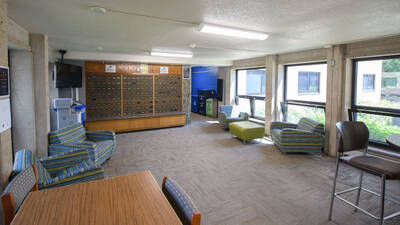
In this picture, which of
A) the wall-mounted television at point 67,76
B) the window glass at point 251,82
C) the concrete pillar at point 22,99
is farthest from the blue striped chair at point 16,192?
the window glass at point 251,82

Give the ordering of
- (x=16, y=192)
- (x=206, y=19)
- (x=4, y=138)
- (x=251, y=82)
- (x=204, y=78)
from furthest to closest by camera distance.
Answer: (x=204, y=78)
(x=251, y=82)
(x=206, y=19)
(x=4, y=138)
(x=16, y=192)

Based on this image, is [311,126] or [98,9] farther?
[311,126]

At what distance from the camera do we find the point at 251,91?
8.55 meters

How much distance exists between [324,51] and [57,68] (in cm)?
653

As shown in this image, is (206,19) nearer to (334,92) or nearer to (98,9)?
(98,9)

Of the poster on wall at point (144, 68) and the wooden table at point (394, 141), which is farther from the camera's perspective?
the poster on wall at point (144, 68)

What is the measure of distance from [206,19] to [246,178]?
267cm

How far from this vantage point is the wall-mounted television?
18.2 feet

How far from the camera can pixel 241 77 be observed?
29.4ft

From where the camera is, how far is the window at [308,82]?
19.5 feet

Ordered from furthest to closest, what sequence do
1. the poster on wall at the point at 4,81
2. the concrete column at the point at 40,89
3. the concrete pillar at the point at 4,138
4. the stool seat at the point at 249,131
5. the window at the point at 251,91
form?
the window at the point at 251,91
the stool seat at the point at 249,131
the concrete column at the point at 40,89
the poster on wall at the point at 4,81
the concrete pillar at the point at 4,138

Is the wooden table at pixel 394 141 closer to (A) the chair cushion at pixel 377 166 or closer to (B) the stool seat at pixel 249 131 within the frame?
(A) the chair cushion at pixel 377 166

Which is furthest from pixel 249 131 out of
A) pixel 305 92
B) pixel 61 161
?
pixel 61 161

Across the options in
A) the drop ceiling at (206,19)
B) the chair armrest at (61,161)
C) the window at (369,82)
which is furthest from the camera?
the window at (369,82)
